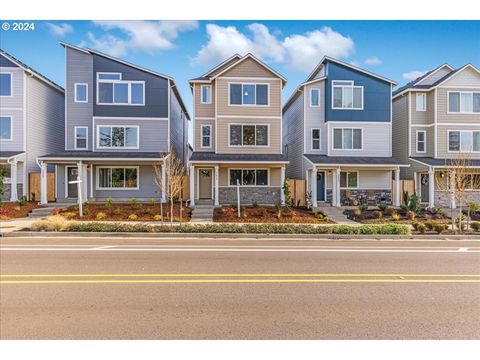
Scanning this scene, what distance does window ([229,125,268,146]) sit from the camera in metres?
22.8

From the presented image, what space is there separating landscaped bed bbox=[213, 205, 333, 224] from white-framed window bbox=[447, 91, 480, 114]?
14.1 meters

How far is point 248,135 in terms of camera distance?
22.8 m

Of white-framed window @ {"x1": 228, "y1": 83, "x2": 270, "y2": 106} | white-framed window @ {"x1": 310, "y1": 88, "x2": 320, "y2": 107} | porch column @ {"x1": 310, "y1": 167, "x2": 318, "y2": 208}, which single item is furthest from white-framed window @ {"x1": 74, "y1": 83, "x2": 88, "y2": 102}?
porch column @ {"x1": 310, "y1": 167, "x2": 318, "y2": 208}

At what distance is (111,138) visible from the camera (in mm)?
22844

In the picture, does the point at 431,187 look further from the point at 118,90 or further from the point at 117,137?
the point at 118,90

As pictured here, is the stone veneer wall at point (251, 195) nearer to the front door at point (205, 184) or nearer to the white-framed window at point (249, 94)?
the front door at point (205, 184)

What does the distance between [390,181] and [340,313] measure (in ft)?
69.0

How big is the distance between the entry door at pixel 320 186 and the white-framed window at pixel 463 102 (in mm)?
10574

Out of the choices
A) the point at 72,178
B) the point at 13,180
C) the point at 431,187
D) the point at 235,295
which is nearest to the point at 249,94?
the point at 72,178

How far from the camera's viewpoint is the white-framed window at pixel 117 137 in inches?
895

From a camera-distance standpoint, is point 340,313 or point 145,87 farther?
point 145,87

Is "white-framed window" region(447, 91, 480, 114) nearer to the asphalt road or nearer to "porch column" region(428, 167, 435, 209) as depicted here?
"porch column" region(428, 167, 435, 209)

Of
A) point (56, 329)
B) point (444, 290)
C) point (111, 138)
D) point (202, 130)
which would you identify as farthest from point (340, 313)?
point (111, 138)

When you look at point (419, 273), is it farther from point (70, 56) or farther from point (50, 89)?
point (50, 89)
